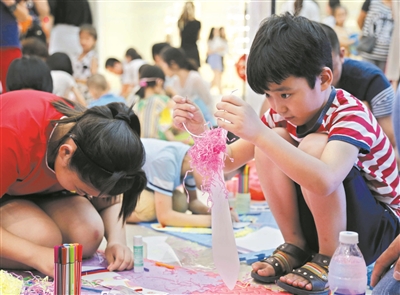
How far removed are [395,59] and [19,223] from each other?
8.15 feet

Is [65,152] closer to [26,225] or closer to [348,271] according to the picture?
[26,225]

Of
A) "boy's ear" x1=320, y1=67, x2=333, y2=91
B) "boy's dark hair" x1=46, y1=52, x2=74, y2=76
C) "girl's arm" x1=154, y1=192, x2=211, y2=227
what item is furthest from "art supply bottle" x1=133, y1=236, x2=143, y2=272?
"boy's dark hair" x1=46, y1=52, x2=74, y2=76

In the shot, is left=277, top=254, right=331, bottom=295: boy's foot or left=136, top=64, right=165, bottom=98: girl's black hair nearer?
left=277, top=254, right=331, bottom=295: boy's foot

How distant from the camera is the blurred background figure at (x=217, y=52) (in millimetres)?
7465

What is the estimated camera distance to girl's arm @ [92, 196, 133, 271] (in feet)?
5.86

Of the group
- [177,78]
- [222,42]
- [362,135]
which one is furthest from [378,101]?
[222,42]

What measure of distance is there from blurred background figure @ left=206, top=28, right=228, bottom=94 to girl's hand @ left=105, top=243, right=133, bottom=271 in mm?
5807

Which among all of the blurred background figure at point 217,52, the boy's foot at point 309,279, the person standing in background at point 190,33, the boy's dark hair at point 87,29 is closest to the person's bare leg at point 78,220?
the boy's foot at point 309,279

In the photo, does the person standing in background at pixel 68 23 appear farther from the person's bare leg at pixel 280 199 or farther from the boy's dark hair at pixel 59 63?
the person's bare leg at pixel 280 199

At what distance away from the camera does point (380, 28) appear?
13.3 ft

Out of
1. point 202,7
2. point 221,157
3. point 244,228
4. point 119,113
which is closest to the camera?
point 221,157

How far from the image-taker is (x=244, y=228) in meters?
2.38

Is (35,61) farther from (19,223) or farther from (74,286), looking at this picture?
(74,286)

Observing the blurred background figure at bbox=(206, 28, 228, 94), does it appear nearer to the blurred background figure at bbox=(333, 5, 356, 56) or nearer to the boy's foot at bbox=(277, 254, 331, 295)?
the blurred background figure at bbox=(333, 5, 356, 56)
